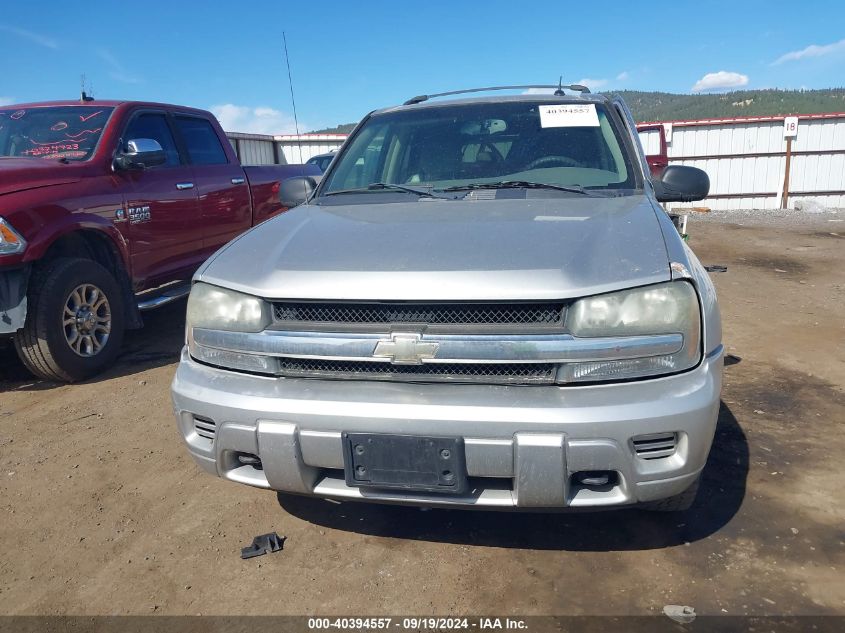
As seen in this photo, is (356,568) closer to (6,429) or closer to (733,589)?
(733,589)

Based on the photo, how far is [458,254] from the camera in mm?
2084

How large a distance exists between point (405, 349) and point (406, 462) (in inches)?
13.7

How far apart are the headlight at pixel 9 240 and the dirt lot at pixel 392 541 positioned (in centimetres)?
101

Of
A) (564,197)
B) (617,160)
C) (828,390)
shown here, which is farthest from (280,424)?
(828,390)

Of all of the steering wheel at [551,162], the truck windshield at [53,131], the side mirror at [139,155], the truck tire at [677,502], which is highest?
the truck windshield at [53,131]

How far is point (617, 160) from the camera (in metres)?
3.00

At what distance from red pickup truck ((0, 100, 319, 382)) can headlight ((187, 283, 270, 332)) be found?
7.20 feet

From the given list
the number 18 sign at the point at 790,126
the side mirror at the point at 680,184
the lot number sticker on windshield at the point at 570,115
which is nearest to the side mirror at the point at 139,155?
the lot number sticker on windshield at the point at 570,115

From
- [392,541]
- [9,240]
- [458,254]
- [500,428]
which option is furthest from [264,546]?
[9,240]

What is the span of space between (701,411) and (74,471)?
2891 millimetres

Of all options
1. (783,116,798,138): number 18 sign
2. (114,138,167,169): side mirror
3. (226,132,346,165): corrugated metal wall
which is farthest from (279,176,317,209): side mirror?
(226,132,346,165): corrugated metal wall

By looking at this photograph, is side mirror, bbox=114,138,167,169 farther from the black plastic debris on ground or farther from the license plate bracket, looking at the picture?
the license plate bracket

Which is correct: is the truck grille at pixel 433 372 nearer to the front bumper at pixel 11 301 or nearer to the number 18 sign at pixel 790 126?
the front bumper at pixel 11 301

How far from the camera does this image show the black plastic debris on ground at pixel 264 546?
7.99ft
